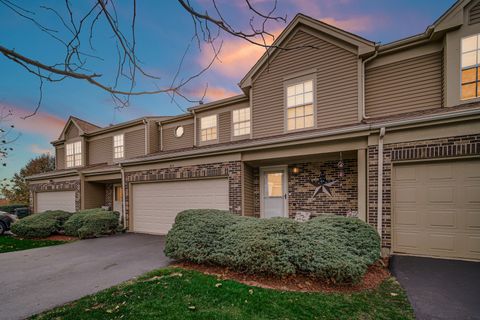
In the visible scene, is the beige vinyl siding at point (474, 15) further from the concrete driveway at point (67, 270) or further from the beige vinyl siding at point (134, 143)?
the beige vinyl siding at point (134, 143)

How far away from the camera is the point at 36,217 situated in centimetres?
1042

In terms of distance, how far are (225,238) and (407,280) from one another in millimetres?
3502

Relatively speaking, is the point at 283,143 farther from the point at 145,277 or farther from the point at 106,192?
the point at 106,192

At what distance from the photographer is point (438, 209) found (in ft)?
17.3

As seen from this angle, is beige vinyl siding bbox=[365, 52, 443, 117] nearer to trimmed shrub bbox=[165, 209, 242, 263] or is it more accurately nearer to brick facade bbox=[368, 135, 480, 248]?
brick facade bbox=[368, 135, 480, 248]

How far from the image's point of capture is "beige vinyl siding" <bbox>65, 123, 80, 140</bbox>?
1610cm

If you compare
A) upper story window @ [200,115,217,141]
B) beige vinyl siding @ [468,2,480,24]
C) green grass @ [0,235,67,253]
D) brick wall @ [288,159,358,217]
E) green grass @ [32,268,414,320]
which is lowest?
green grass @ [0,235,67,253]

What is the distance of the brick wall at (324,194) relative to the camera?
7.20 meters

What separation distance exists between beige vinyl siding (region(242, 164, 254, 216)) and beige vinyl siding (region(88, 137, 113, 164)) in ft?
33.3

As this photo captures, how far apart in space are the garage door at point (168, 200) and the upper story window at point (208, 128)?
287cm

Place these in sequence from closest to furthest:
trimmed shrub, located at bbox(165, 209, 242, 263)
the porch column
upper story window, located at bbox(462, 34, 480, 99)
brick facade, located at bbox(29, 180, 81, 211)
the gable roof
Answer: trimmed shrub, located at bbox(165, 209, 242, 263) → the porch column → upper story window, located at bbox(462, 34, 480, 99) → the gable roof → brick facade, located at bbox(29, 180, 81, 211)

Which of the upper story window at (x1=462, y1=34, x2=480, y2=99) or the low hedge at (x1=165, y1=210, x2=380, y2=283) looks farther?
the upper story window at (x1=462, y1=34, x2=480, y2=99)

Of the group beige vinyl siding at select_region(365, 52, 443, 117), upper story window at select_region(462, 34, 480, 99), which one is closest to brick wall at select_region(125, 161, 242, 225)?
beige vinyl siding at select_region(365, 52, 443, 117)

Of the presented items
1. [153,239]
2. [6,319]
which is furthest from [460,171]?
[153,239]
